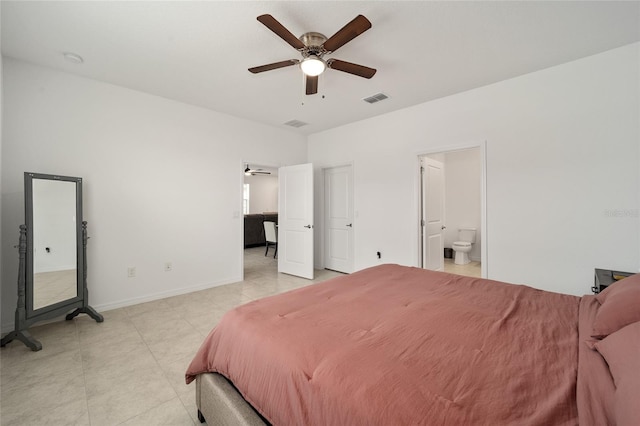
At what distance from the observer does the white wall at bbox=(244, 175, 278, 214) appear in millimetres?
9578

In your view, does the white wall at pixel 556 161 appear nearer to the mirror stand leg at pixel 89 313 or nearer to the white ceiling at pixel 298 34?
the white ceiling at pixel 298 34

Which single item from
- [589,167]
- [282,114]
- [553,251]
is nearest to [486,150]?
[589,167]

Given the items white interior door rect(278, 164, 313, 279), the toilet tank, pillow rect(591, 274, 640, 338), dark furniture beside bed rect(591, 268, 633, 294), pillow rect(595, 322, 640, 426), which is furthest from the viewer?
the toilet tank

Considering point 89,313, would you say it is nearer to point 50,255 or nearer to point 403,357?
point 50,255

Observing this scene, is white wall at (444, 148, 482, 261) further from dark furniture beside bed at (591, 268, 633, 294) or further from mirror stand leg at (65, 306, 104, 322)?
mirror stand leg at (65, 306, 104, 322)

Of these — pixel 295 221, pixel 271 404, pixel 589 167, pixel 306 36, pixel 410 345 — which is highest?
pixel 306 36

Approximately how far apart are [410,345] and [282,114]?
3.95 metres

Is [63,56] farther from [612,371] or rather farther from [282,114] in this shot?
[612,371]

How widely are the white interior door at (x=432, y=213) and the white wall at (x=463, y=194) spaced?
1822 mm

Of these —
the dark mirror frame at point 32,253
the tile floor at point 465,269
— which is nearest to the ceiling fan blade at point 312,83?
the dark mirror frame at point 32,253

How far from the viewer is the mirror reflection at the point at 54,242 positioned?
2.54m

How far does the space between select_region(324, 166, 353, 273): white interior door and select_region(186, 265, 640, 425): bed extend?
10.4ft

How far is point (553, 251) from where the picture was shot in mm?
2883

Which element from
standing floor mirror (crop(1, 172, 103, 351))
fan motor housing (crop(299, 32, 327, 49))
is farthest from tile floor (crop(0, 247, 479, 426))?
fan motor housing (crop(299, 32, 327, 49))
